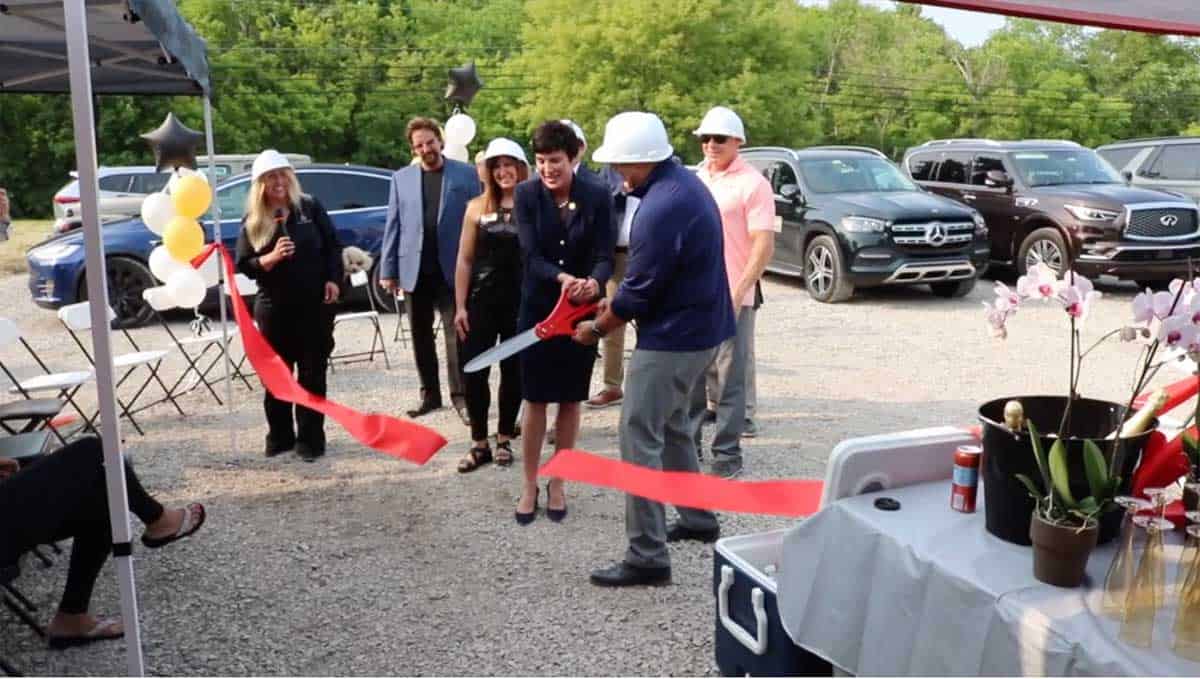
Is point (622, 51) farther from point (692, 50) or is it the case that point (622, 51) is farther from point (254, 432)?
point (254, 432)

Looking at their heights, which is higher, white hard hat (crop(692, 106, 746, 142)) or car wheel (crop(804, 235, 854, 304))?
white hard hat (crop(692, 106, 746, 142))

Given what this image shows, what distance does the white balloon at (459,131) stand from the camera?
859cm

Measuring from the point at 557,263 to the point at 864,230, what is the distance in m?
6.79

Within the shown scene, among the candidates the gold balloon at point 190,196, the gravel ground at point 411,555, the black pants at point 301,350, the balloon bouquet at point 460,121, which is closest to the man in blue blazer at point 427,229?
the black pants at point 301,350

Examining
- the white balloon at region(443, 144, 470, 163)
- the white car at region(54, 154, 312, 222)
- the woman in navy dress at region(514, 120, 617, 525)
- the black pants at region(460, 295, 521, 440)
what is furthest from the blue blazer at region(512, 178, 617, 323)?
the white car at region(54, 154, 312, 222)

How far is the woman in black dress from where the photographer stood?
5.08 metres

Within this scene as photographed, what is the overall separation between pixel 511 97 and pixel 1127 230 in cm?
→ 3498

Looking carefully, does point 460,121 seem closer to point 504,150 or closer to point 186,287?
point 186,287

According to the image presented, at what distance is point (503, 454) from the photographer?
5484mm

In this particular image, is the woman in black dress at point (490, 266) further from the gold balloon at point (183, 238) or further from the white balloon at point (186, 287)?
the white balloon at point (186, 287)

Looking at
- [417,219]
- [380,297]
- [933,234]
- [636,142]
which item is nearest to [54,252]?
[380,297]

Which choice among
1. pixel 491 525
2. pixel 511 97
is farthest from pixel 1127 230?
pixel 511 97

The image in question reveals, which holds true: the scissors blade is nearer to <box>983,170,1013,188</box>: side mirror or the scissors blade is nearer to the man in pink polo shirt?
the man in pink polo shirt

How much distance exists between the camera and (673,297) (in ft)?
12.0
